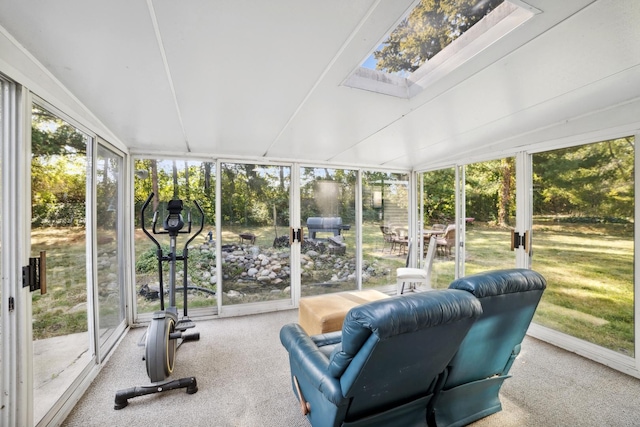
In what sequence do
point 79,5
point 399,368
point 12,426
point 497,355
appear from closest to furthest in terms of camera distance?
point 79,5 → point 399,368 → point 12,426 → point 497,355

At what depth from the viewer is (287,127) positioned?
253 centimetres

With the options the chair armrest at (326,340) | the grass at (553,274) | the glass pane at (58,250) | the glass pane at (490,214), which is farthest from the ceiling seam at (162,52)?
the glass pane at (490,214)

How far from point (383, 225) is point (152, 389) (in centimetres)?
360

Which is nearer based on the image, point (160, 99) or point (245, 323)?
point (160, 99)

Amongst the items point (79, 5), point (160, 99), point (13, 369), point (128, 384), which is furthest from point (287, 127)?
point (128, 384)

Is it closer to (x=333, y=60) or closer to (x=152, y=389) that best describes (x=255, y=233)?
(x=152, y=389)

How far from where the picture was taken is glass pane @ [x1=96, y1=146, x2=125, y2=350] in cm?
246

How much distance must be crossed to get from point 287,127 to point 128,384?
2.50 metres

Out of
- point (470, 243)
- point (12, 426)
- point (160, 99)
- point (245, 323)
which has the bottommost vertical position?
point (245, 323)

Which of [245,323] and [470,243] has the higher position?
[470,243]

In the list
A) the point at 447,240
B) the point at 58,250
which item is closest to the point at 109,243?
the point at 58,250

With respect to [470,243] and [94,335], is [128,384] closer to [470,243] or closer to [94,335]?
[94,335]

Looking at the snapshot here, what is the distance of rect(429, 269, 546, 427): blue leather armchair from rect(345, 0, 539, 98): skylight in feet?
4.17

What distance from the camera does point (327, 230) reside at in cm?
416
